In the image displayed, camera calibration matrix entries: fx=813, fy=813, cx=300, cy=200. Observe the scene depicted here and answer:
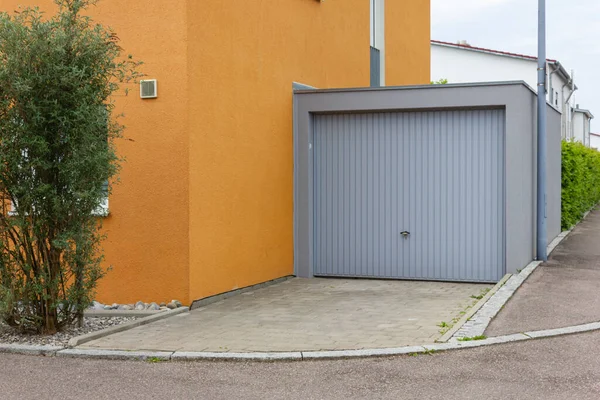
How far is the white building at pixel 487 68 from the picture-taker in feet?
117

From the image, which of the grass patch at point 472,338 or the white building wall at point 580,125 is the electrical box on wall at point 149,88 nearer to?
the grass patch at point 472,338

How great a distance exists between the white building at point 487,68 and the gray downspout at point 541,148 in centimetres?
2284

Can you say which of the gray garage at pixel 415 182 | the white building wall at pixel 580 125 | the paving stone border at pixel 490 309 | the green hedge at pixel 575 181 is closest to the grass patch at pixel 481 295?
the paving stone border at pixel 490 309

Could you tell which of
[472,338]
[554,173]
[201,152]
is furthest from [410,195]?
[554,173]

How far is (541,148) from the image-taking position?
1283 cm

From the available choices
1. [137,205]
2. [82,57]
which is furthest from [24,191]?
[137,205]

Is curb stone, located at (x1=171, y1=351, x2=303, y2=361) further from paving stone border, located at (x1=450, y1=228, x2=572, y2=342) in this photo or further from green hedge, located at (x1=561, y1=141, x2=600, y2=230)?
green hedge, located at (x1=561, y1=141, x2=600, y2=230)

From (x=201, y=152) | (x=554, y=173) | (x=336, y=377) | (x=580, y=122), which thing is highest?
(x=580, y=122)

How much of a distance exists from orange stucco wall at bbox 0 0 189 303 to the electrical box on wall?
0.22ft

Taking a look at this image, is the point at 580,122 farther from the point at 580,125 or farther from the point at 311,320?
the point at 311,320

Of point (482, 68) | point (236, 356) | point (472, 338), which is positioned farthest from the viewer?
point (482, 68)

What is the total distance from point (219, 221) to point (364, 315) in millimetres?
2294

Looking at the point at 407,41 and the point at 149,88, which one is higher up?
the point at 407,41

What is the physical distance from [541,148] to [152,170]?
6.48 meters
